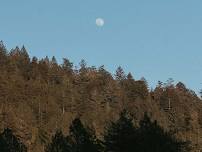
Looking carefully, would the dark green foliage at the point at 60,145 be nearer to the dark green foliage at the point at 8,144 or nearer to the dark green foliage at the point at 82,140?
the dark green foliage at the point at 82,140

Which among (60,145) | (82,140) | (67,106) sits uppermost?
(67,106)

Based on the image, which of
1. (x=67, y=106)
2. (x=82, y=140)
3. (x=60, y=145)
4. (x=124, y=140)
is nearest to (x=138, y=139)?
(x=124, y=140)

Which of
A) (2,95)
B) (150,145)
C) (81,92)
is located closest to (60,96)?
(81,92)

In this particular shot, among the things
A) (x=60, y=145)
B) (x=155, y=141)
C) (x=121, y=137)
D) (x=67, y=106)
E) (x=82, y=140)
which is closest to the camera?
(x=155, y=141)

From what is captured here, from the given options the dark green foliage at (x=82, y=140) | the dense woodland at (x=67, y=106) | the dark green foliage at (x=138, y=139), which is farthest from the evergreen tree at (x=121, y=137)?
the dense woodland at (x=67, y=106)

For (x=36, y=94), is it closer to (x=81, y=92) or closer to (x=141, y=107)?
(x=81, y=92)

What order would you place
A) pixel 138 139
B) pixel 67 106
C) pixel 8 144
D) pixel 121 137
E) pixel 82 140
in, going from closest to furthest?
pixel 138 139
pixel 121 137
pixel 82 140
pixel 8 144
pixel 67 106

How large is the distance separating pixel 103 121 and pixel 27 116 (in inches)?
813

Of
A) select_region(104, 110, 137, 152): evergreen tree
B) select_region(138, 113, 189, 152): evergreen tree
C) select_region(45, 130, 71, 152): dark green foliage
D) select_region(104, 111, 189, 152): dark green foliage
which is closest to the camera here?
select_region(138, 113, 189, 152): evergreen tree

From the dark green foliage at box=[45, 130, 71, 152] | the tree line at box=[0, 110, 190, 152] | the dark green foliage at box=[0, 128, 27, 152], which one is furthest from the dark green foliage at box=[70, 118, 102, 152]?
the dark green foliage at box=[0, 128, 27, 152]

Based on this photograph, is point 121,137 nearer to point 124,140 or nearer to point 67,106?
point 124,140

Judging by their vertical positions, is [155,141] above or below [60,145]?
above

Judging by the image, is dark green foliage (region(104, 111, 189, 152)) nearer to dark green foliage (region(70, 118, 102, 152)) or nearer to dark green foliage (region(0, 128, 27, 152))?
dark green foliage (region(70, 118, 102, 152))

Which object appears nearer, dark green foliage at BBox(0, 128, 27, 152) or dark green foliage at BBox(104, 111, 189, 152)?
dark green foliage at BBox(104, 111, 189, 152)
